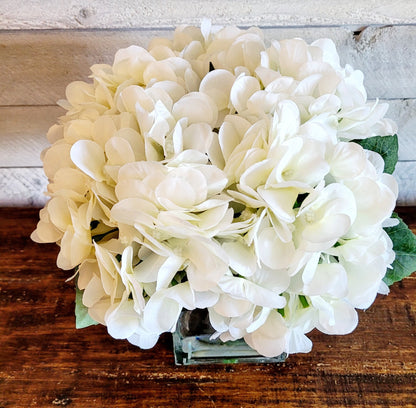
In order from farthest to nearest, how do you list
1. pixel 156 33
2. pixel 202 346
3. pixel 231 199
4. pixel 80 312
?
pixel 156 33 → pixel 202 346 → pixel 80 312 → pixel 231 199

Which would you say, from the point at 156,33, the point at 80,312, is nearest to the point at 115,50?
the point at 156,33

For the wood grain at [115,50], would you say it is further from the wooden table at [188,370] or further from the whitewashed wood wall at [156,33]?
the wooden table at [188,370]

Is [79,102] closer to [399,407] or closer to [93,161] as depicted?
[93,161]

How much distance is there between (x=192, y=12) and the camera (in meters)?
0.69

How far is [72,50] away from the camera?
0.73 m

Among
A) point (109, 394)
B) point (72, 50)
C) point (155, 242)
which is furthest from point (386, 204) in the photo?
point (72, 50)

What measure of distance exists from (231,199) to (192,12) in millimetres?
399

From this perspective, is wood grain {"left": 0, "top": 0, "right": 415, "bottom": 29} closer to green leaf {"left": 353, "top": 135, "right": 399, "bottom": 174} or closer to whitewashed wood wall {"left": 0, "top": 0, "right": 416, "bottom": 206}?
whitewashed wood wall {"left": 0, "top": 0, "right": 416, "bottom": 206}

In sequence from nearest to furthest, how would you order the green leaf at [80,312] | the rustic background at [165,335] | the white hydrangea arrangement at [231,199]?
1. the white hydrangea arrangement at [231,199]
2. the green leaf at [80,312]
3. the rustic background at [165,335]

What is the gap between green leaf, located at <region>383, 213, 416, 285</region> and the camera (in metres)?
0.51

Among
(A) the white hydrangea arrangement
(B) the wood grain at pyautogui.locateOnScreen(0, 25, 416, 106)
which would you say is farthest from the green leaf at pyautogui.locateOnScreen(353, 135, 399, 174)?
(B) the wood grain at pyautogui.locateOnScreen(0, 25, 416, 106)

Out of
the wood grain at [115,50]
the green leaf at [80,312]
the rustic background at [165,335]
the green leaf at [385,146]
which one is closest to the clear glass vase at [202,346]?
the rustic background at [165,335]

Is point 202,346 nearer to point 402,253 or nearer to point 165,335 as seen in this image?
point 165,335

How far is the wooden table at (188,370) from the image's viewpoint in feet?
1.95
